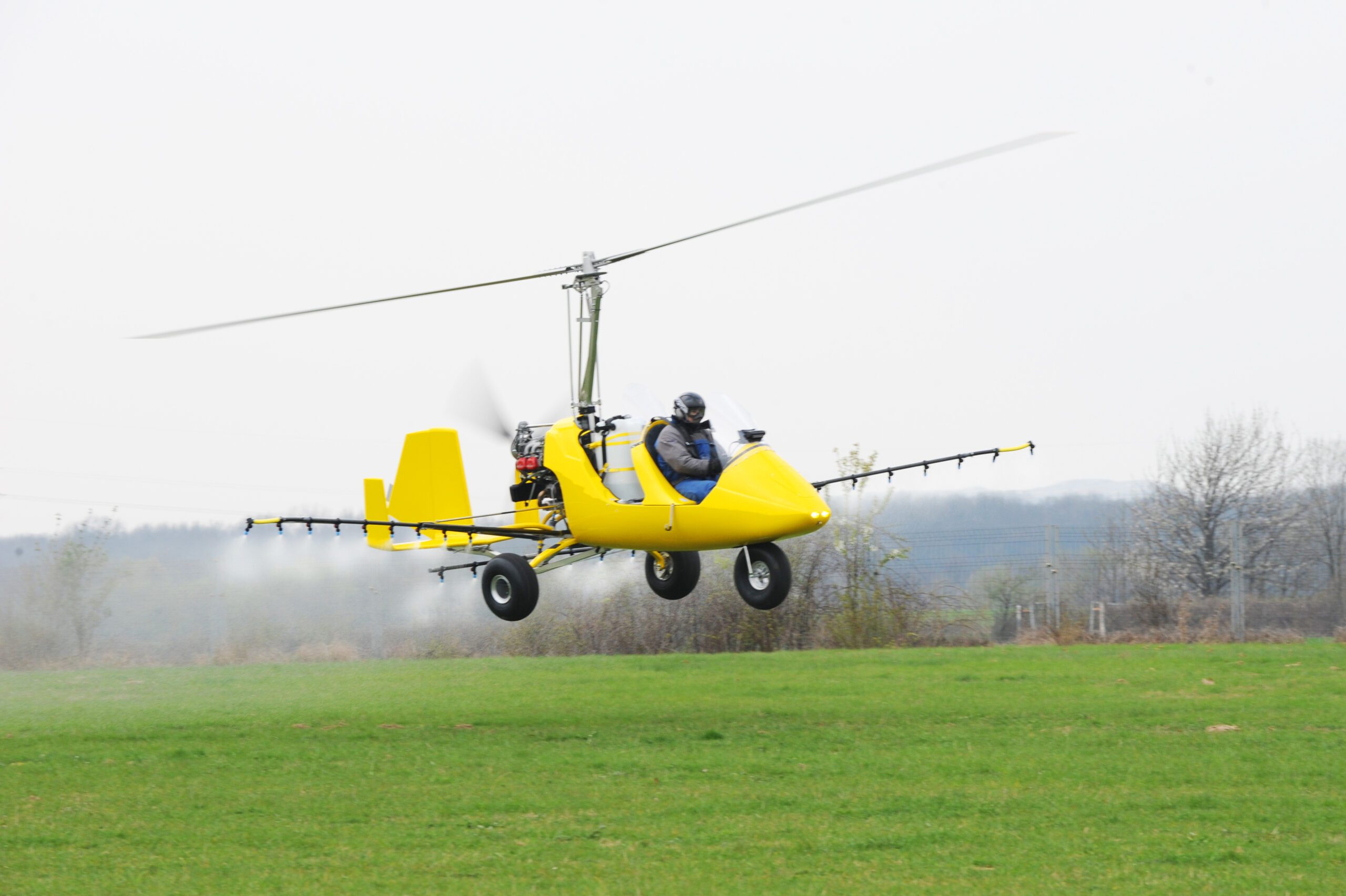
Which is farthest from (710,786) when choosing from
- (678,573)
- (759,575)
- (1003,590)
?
(1003,590)

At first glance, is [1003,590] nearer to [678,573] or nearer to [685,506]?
[678,573]

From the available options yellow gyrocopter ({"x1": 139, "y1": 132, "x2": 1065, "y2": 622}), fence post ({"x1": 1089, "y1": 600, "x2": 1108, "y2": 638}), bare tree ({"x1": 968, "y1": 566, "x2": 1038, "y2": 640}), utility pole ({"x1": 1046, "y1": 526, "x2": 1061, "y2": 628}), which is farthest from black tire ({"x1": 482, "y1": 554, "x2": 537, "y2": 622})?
utility pole ({"x1": 1046, "y1": 526, "x2": 1061, "y2": 628})

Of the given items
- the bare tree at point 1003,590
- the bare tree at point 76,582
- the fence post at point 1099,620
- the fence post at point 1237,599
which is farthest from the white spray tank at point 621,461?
the bare tree at point 76,582

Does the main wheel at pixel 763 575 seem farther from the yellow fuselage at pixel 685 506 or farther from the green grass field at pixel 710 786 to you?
the green grass field at pixel 710 786

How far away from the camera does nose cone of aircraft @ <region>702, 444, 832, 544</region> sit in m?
12.0

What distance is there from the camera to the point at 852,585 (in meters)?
27.3

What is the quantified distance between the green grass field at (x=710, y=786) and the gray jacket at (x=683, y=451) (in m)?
2.94

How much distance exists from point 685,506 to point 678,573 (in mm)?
1551

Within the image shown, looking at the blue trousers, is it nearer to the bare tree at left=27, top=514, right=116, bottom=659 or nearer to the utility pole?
the utility pole

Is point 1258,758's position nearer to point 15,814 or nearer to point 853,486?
point 853,486

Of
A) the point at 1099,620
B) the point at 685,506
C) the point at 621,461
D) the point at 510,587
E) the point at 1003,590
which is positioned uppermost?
the point at 621,461

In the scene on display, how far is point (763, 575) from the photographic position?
12.7 m

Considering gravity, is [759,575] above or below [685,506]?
below

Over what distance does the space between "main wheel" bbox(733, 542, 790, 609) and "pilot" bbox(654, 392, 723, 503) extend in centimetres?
77
